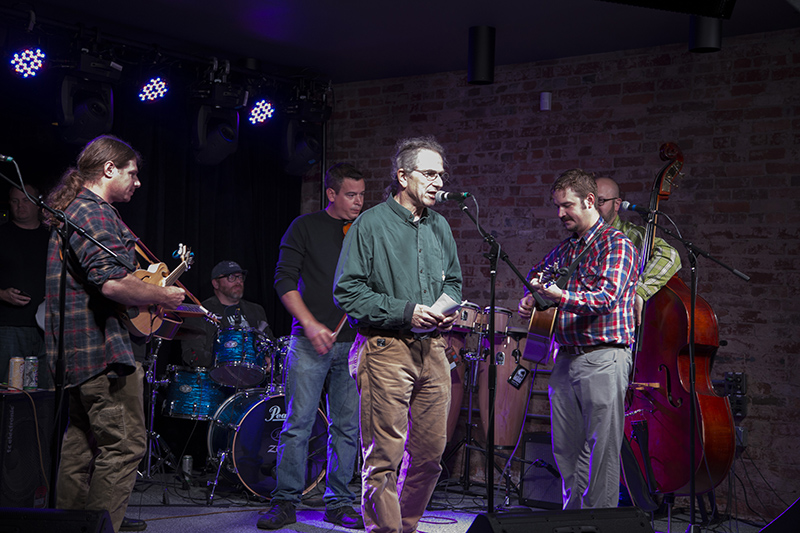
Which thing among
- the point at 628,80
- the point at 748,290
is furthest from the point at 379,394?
the point at 628,80

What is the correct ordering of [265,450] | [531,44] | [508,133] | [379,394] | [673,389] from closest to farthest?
[379,394]
[673,389]
[265,450]
[531,44]
[508,133]

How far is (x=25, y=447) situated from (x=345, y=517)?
6.19 ft

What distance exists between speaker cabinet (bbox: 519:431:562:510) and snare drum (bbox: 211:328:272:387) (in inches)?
76.8

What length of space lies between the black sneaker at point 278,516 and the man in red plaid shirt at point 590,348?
65.5 inches

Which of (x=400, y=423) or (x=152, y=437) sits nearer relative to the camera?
(x=400, y=423)

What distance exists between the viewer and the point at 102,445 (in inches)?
124

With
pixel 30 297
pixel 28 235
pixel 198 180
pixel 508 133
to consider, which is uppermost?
pixel 508 133

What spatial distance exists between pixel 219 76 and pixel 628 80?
10.3 ft

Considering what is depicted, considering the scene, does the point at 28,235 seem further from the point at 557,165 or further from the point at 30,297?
the point at 557,165

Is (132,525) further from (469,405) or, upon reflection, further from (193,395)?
(469,405)

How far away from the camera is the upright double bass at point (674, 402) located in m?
4.16

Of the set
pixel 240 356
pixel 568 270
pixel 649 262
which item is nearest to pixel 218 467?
pixel 240 356

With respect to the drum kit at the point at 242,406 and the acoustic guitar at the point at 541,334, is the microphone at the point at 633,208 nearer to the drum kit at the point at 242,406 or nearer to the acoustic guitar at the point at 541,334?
the acoustic guitar at the point at 541,334

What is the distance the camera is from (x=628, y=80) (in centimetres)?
571
